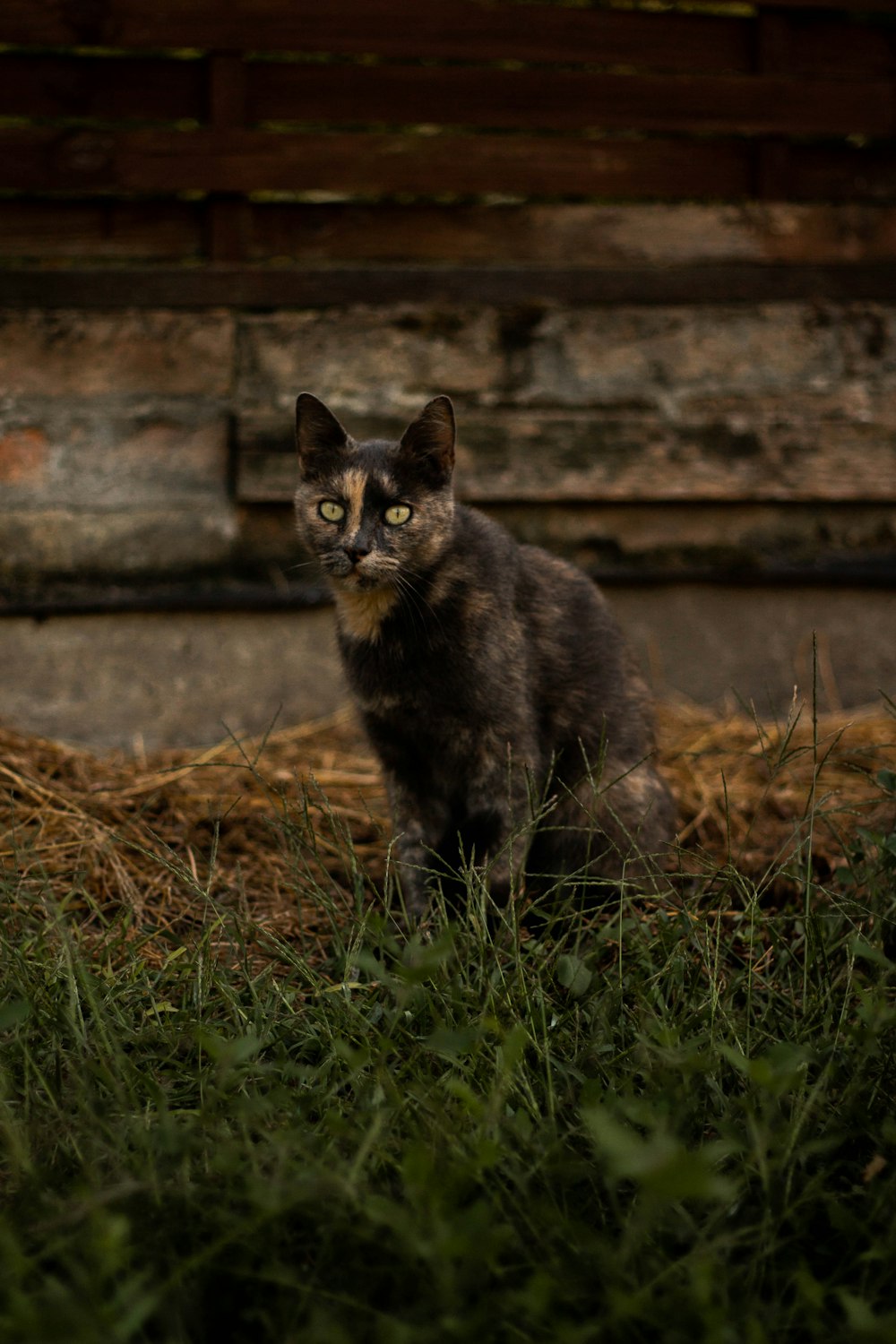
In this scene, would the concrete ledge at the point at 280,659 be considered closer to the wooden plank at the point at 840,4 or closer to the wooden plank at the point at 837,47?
the wooden plank at the point at 837,47

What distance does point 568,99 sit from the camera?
4070mm

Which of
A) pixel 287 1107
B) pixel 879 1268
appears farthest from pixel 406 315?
pixel 879 1268

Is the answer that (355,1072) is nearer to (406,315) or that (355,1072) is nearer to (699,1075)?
(699,1075)

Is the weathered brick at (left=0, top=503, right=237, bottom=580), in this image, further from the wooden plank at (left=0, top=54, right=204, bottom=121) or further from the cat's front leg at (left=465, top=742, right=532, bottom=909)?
the cat's front leg at (left=465, top=742, right=532, bottom=909)

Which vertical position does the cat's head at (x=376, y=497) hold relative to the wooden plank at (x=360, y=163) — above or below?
below

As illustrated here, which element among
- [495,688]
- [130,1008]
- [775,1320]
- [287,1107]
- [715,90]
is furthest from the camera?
[715,90]

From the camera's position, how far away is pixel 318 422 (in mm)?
2709

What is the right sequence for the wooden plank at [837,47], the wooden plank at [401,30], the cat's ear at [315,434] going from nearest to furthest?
the cat's ear at [315,434], the wooden plank at [401,30], the wooden plank at [837,47]

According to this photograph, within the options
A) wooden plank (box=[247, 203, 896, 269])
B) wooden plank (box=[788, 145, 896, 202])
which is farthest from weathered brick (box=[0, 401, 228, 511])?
wooden plank (box=[788, 145, 896, 202])

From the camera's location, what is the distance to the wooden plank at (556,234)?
4.09 meters

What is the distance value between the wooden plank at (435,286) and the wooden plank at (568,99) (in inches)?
21.5

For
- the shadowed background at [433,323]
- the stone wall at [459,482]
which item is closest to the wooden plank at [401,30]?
the shadowed background at [433,323]

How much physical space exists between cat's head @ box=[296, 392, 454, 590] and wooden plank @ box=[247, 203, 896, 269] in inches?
65.2

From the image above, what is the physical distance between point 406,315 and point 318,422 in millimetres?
1458
